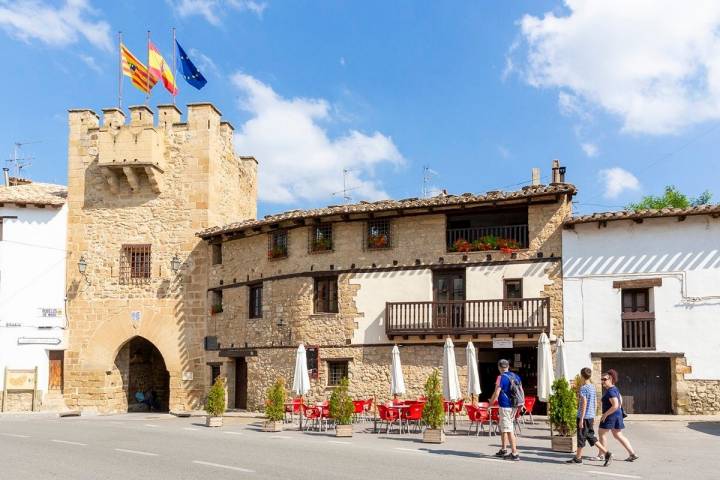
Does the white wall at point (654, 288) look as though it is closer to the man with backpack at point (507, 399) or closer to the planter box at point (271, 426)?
the planter box at point (271, 426)

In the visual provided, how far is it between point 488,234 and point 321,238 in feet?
19.2

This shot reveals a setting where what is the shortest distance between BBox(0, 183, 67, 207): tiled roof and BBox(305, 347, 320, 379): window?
41.5ft

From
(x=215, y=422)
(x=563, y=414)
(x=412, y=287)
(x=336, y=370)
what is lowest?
(x=215, y=422)

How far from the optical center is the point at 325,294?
27656mm

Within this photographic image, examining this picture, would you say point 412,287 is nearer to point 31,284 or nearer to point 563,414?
point 563,414

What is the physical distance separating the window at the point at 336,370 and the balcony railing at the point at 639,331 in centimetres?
904

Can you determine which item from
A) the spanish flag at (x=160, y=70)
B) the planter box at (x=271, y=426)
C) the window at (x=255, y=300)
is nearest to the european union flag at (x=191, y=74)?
the spanish flag at (x=160, y=70)

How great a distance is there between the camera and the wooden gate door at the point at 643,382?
Result: 2348 centimetres

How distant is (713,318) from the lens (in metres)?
22.9

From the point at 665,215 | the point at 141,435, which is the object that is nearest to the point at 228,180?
the point at 141,435

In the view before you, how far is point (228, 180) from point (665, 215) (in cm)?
1796

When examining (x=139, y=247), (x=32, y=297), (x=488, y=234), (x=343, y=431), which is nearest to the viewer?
(x=343, y=431)

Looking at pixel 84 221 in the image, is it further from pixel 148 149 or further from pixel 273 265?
pixel 273 265

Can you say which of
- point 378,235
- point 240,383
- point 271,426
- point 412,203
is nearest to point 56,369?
point 240,383
